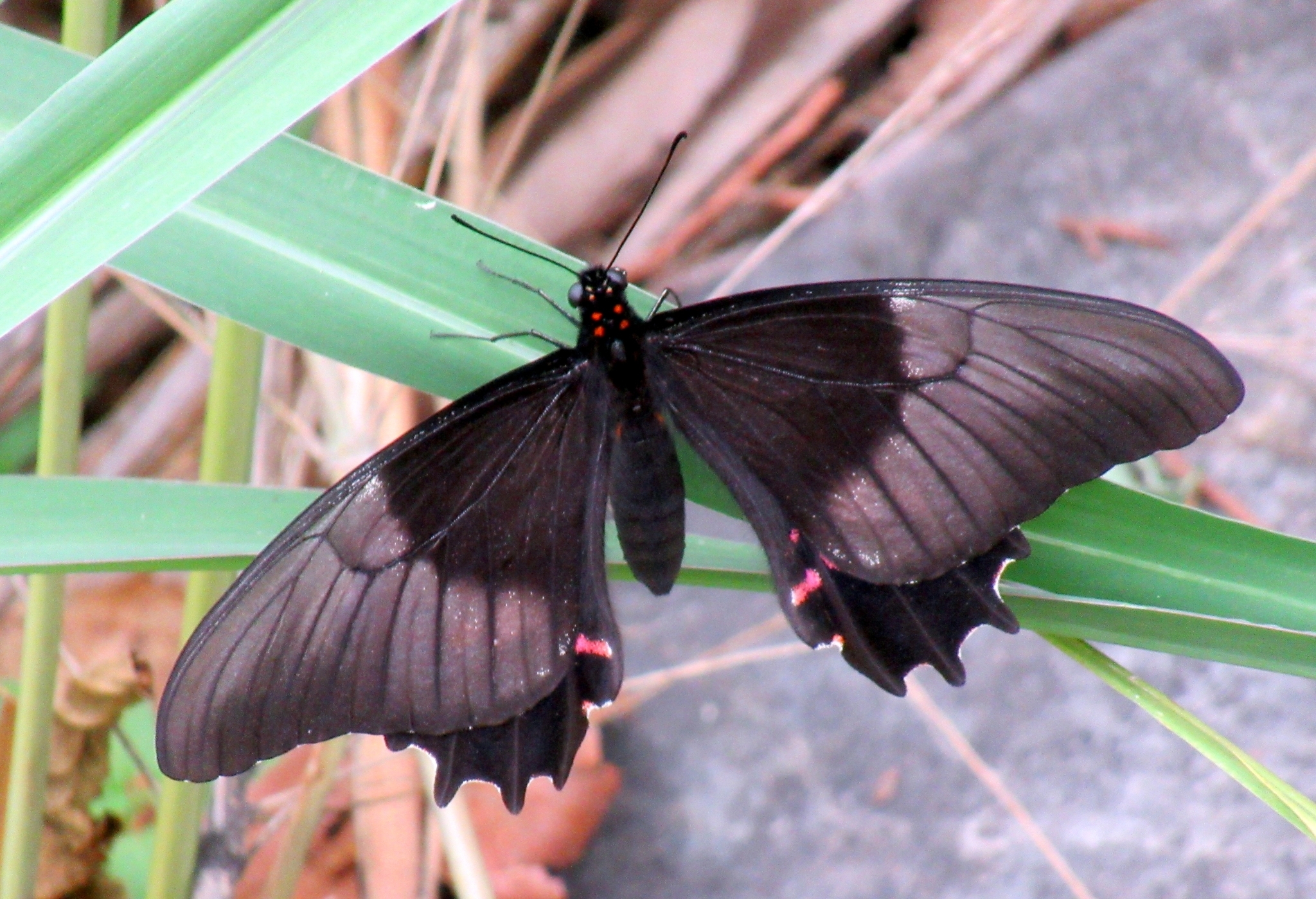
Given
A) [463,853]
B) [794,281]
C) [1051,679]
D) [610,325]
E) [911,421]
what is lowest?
[1051,679]

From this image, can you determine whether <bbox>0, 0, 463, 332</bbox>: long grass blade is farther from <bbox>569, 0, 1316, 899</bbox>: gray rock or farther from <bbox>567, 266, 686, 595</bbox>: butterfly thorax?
<bbox>569, 0, 1316, 899</bbox>: gray rock

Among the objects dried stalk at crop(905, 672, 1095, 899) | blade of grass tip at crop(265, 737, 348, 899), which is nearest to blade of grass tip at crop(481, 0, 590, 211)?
blade of grass tip at crop(265, 737, 348, 899)

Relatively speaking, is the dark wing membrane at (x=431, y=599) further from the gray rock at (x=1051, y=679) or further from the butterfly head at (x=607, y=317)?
the gray rock at (x=1051, y=679)

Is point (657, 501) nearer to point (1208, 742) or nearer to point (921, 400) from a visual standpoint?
point (921, 400)

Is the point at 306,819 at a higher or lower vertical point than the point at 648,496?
lower

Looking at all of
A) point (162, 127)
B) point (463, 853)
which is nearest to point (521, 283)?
point (162, 127)

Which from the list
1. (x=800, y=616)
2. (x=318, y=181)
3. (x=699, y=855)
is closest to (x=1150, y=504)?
(x=800, y=616)
